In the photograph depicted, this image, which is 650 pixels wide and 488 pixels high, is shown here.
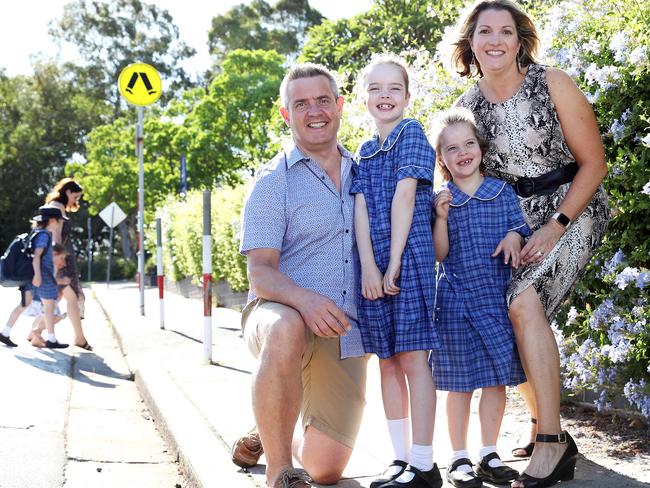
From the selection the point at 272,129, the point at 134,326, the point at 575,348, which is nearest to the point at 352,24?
the point at 272,129

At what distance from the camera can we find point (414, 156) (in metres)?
3.92

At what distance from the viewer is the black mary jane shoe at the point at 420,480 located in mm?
3627

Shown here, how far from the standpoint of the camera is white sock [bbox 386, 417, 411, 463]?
3785 millimetres

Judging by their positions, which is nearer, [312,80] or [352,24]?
[312,80]

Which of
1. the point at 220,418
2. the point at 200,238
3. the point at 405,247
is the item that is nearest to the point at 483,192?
the point at 405,247

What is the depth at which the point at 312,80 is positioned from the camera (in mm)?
4102

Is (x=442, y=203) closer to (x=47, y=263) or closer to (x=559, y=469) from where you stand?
(x=559, y=469)

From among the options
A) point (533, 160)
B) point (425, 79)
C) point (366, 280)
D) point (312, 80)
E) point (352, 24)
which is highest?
point (352, 24)

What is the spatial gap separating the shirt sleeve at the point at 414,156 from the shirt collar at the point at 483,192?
16 cm

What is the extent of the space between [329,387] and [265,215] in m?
0.80

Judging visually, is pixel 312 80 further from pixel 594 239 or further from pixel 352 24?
pixel 352 24

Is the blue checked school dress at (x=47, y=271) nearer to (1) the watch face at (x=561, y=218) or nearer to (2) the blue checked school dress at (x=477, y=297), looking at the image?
(2) the blue checked school dress at (x=477, y=297)

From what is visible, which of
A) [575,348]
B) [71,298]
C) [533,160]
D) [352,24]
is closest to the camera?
[533,160]

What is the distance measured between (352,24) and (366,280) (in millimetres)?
19721
